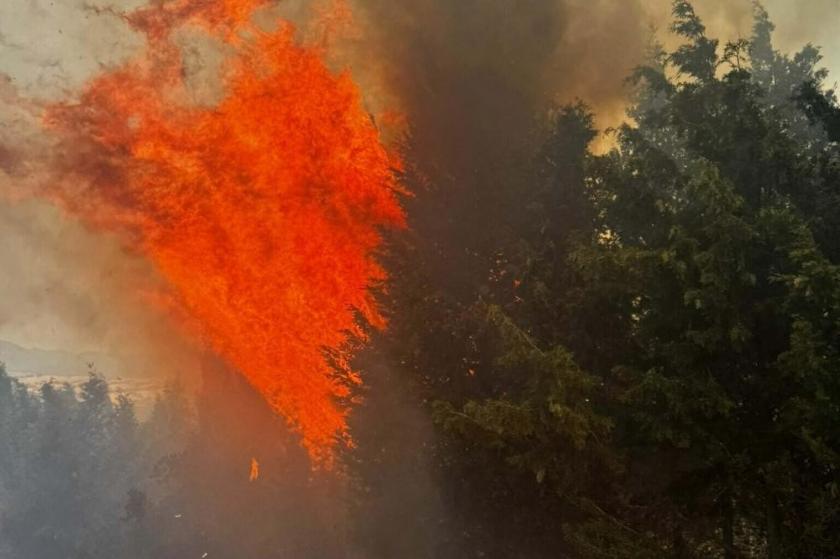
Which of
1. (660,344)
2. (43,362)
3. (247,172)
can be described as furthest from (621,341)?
(43,362)

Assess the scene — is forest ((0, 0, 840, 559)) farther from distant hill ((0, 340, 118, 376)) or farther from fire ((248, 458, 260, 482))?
distant hill ((0, 340, 118, 376))

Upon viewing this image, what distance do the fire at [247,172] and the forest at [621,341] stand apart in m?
2.40

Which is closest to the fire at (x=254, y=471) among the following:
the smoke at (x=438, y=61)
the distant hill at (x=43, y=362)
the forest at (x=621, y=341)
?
the forest at (x=621, y=341)

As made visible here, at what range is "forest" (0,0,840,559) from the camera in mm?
8555

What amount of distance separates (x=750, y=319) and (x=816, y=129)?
53.3 feet

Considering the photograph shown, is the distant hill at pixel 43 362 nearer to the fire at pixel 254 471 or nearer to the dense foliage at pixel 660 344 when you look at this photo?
the fire at pixel 254 471

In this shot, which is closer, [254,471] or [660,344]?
[660,344]

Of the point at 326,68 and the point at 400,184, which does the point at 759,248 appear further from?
the point at 326,68

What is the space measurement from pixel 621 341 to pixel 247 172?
11971 millimetres

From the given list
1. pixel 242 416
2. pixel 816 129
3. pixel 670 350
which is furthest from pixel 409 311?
pixel 242 416

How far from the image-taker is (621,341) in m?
11.5

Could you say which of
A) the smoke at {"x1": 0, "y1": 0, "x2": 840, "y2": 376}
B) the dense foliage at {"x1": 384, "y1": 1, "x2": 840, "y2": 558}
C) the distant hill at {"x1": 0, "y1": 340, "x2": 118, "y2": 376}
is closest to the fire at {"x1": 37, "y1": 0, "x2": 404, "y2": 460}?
the smoke at {"x1": 0, "y1": 0, "x2": 840, "y2": 376}

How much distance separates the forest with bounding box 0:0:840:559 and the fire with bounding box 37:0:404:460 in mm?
2397

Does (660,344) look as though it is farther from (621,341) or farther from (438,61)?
(438,61)
